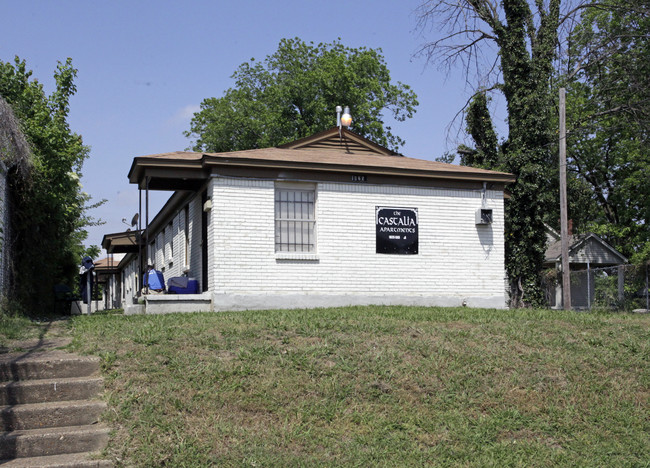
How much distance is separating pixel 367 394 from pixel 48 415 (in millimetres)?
3669

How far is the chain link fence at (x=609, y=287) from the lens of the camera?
23578 millimetres

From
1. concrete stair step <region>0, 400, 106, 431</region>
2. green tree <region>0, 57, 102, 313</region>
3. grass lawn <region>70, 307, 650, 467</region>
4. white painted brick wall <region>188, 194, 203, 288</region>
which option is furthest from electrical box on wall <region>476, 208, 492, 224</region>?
concrete stair step <region>0, 400, 106, 431</region>

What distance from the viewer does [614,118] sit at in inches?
1323

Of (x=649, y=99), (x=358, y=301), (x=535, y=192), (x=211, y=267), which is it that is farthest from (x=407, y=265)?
(x=649, y=99)

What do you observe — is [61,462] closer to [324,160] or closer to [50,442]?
[50,442]

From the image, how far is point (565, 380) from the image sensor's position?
9.40 metres

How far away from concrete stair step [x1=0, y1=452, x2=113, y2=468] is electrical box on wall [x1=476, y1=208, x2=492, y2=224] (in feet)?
38.5

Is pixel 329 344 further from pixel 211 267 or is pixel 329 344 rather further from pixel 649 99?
pixel 649 99

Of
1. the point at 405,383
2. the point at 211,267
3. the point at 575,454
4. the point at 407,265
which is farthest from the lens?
the point at 407,265

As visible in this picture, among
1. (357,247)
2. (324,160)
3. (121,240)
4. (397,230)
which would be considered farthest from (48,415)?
(121,240)

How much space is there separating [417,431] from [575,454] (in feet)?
5.83

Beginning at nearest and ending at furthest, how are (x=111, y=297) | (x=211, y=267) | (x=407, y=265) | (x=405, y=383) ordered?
(x=405, y=383) → (x=211, y=267) → (x=407, y=265) → (x=111, y=297)

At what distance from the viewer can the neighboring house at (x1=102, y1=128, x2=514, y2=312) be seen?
15.0 meters

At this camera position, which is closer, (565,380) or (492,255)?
(565,380)
